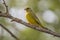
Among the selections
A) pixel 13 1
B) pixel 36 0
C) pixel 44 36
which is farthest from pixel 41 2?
pixel 44 36

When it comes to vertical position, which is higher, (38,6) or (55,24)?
(38,6)

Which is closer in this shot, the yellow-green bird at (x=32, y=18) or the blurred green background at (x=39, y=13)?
the yellow-green bird at (x=32, y=18)

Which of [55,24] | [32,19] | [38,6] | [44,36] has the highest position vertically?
[38,6]

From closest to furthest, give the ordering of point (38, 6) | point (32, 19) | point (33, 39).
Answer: point (32, 19) < point (33, 39) < point (38, 6)

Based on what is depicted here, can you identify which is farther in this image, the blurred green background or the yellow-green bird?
the blurred green background

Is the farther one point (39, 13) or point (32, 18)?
point (39, 13)

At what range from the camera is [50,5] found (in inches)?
267

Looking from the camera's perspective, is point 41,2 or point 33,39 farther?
point 41,2

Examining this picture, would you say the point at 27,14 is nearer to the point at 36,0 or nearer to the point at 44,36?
the point at 44,36

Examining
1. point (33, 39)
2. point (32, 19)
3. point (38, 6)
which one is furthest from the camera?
point (38, 6)

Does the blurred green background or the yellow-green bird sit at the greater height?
the blurred green background

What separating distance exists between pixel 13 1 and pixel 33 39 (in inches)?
52.9

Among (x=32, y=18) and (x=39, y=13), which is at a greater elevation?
(x=39, y=13)

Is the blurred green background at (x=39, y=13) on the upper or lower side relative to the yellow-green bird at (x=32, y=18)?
upper
